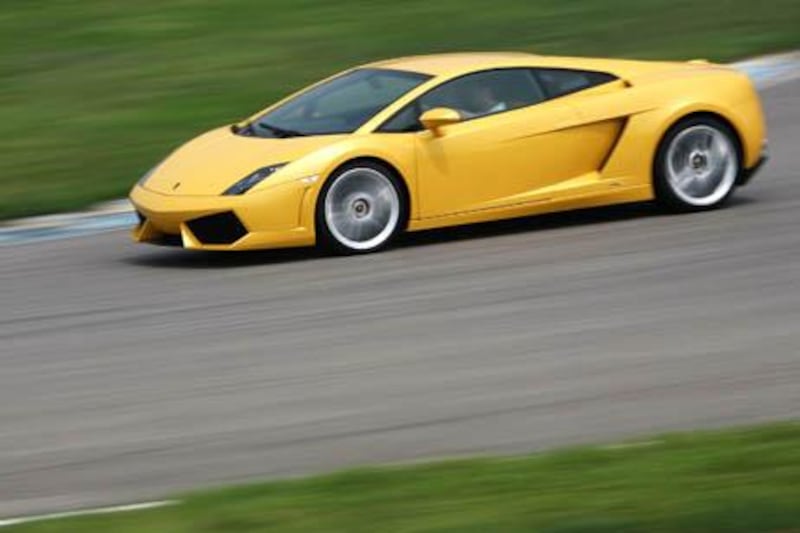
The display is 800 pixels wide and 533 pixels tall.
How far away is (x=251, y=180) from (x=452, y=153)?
1.38 meters

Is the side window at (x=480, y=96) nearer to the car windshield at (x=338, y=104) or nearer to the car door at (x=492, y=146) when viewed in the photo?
the car door at (x=492, y=146)

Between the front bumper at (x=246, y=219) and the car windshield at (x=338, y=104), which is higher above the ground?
the car windshield at (x=338, y=104)

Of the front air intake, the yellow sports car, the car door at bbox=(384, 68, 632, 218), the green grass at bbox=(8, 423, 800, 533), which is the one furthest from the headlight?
the green grass at bbox=(8, 423, 800, 533)

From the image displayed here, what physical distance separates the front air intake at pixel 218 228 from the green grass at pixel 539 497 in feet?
15.9

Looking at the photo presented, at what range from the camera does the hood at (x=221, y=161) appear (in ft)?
37.3

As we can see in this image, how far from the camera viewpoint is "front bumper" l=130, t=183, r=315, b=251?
11164 millimetres

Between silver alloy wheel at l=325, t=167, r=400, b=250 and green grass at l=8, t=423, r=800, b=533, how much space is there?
4.87 m

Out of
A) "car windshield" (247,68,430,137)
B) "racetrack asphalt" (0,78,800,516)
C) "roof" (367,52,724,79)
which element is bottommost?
"racetrack asphalt" (0,78,800,516)

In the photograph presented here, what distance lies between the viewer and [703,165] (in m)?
12.4

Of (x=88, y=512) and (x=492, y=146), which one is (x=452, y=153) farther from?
(x=88, y=512)

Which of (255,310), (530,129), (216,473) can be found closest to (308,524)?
(216,473)

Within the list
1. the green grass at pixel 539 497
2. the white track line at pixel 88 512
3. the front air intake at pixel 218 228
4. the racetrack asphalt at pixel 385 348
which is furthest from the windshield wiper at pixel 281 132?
the white track line at pixel 88 512

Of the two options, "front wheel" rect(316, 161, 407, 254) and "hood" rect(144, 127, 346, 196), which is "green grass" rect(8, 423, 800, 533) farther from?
"hood" rect(144, 127, 346, 196)

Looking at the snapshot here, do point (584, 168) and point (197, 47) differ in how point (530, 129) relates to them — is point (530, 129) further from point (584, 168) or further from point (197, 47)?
point (197, 47)
